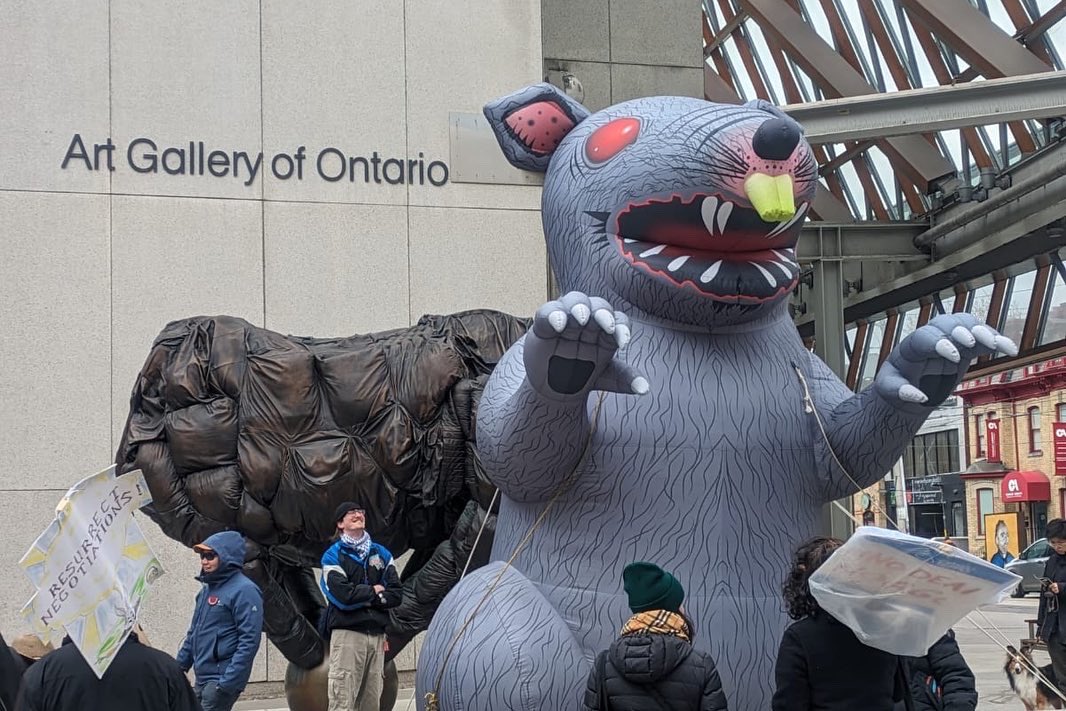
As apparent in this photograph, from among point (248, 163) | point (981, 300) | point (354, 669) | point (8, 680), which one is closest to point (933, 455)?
point (981, 300)

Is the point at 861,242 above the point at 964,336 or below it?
above

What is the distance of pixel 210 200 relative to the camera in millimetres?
8938

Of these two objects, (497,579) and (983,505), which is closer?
(497,579)

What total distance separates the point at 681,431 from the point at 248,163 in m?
6.00

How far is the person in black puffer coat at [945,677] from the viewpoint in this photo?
3205 millimetres

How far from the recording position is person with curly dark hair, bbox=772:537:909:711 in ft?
9.67

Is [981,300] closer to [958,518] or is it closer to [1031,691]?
[958,518]

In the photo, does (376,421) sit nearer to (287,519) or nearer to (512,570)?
(287,519)

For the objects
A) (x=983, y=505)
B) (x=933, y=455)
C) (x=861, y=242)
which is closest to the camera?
(x=861, y=242)

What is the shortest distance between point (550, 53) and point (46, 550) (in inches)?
301

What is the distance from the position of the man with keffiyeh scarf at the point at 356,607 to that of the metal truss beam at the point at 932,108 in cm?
297

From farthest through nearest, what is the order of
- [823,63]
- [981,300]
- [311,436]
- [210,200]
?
[981,300]
[823,63]
[210,200]
[311,436]

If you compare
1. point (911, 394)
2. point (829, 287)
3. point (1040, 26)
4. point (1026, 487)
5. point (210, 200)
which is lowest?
point (1026, 487)

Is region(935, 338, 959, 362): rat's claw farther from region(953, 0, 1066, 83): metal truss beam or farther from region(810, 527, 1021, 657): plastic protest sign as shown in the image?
region(953, 0, 1066, 83): metal truss beam
